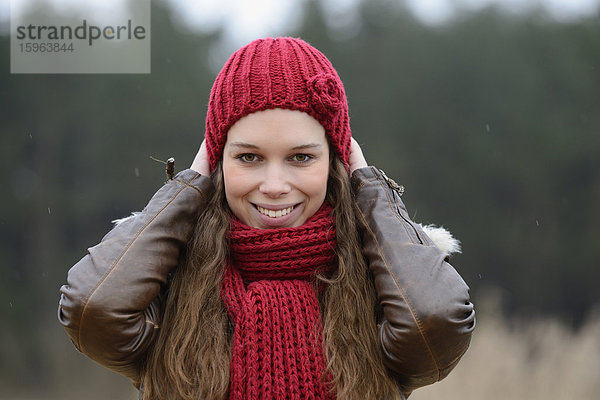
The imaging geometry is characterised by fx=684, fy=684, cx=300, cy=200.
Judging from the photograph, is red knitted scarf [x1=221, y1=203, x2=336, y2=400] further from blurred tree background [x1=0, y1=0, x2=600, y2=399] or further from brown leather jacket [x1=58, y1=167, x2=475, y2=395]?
blurred tree background [x1=0, y1=0, x2=600, y2=399]

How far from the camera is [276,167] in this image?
2070 mm

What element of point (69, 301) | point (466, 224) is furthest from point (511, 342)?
point (69, 301)

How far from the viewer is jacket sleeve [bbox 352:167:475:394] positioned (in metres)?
1.89

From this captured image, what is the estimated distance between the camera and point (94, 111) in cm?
966

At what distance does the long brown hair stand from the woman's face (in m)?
0.11

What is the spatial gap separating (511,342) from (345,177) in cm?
378

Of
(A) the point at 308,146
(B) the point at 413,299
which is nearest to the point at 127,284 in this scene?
(A) the point at 308,146

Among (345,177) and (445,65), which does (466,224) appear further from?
(345,177)

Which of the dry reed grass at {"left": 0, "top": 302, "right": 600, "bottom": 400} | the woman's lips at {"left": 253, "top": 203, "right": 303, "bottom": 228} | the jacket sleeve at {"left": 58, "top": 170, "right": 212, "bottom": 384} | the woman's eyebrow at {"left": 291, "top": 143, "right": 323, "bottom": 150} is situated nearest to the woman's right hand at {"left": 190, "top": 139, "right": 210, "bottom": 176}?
the jacket sleeve at {"left": 58, "top": 170, "right": 212, "bottom": 384}

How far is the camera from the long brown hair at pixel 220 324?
1.96 meters

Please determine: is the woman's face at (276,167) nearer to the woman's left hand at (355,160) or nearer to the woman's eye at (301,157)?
the woman's eye at (301,157)

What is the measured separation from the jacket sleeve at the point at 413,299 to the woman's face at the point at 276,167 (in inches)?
8.4

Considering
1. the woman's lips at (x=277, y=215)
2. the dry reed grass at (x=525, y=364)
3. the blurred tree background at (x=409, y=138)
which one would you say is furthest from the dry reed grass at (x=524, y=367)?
the woman's lips at (x=277, y=215)

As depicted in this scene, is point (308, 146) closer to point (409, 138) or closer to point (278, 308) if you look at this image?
point (278, 308)
